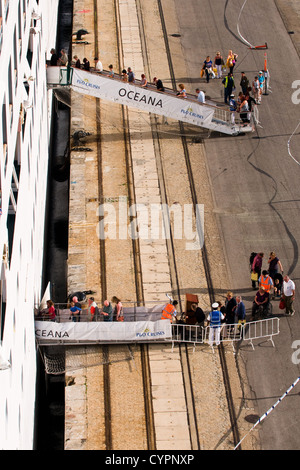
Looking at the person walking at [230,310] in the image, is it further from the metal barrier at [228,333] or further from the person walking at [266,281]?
the person walking at [266,281]

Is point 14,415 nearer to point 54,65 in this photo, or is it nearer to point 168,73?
point 54,65

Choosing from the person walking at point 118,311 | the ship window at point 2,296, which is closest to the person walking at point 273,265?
the person walking at point 118,311

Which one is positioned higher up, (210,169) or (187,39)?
(187,39)

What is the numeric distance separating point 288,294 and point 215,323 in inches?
127

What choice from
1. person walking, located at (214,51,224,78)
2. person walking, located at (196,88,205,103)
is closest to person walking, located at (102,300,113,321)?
person walking, located at (196,88,205,103)

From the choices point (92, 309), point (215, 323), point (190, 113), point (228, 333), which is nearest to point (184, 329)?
point (215, 323)

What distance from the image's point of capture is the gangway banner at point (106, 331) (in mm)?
35237

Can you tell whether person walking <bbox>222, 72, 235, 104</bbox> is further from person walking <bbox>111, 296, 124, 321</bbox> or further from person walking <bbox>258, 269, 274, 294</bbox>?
person walking <bbox>111, 296, 124, 321</bbox>

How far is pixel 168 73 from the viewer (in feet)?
174

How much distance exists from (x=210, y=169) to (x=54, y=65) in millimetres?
9380

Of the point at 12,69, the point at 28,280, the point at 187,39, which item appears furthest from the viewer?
the point at 187,39
